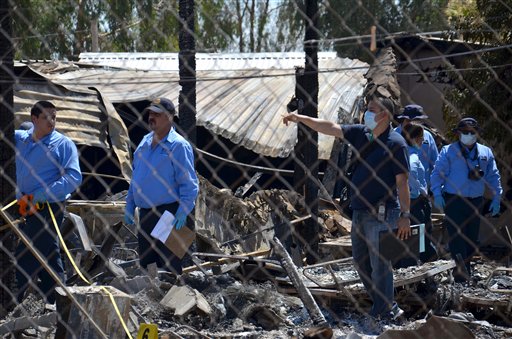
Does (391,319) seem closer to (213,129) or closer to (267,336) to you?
(267,336)

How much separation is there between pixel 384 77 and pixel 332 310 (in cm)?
521

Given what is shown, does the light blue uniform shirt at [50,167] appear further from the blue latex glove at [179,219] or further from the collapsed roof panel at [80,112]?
the collapsed roof panel at [80,112]

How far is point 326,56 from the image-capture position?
17.8 m

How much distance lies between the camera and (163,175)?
6965 millimetres

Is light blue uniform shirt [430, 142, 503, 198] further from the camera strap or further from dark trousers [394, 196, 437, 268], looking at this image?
dark trousers [394, 196, 437, 268]

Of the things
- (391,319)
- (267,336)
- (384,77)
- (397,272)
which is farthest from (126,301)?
(384,77)

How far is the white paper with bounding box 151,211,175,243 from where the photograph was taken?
687 cm

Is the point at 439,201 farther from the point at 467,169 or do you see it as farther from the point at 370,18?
the point at 370,18

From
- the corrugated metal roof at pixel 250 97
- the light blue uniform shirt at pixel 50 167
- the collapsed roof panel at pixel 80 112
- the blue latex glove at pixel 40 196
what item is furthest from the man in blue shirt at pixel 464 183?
the collapsed roof panel at pixel 80 112

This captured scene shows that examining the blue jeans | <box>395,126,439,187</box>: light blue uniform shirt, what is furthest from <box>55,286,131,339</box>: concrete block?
<box>395,126,439,187</box>: light blue uniform shirt

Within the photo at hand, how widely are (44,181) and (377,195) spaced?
2345 millimetres

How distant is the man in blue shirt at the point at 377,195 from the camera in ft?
20.6

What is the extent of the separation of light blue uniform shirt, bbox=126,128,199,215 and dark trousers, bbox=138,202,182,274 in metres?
0.07

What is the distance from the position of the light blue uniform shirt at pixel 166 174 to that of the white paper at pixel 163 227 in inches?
5.5
